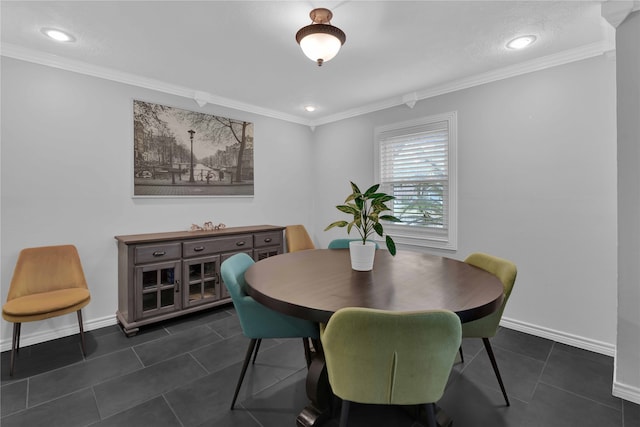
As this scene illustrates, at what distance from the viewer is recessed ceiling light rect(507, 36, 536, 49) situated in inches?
92.8

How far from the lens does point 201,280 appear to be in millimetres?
3223

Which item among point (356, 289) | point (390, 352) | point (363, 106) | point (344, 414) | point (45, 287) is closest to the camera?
point (390, 352)

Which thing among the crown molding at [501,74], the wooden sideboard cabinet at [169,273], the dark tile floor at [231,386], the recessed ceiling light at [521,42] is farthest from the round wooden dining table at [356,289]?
the crown molding at [501,74]

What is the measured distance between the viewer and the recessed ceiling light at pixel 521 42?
7.74ft

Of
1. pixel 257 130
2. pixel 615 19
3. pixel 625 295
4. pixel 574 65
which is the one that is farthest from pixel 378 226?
pixel 257 130

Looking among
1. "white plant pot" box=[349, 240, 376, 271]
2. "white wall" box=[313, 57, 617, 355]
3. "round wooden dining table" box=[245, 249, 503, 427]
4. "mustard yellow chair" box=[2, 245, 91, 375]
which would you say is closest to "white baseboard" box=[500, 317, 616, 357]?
"white wall" box=[313, 57, 617, 355]

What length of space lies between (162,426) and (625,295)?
9.74 feet

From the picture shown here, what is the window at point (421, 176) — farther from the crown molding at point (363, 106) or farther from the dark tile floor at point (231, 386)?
the dark tile floor at point (231, 386)

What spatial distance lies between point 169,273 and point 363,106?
123 inches

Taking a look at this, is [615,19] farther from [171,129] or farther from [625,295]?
[171,129]

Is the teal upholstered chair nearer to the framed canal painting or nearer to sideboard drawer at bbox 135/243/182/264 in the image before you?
sideboard drawer at bbox 135/243/182/264

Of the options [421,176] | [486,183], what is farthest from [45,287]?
[486,183]

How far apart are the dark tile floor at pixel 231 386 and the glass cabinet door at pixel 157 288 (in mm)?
280

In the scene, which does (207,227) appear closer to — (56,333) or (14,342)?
(56,333)
